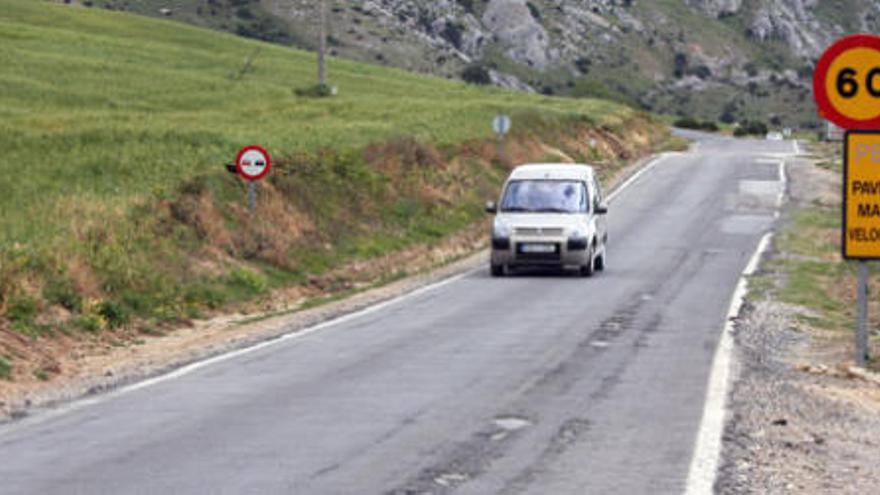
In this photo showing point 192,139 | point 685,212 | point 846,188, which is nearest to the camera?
point 846,188

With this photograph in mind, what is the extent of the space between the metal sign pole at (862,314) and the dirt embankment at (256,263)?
729cm

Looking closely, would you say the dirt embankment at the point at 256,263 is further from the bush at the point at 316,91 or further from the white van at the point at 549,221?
the bush at the point at 316,91

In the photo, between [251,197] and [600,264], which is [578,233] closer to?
[600,264]

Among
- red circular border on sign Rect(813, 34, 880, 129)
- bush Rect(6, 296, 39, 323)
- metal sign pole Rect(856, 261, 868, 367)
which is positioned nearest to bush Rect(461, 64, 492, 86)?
bush Rect(6, 296, 39, 323)

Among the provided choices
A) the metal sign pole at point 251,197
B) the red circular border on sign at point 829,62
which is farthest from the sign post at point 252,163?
the red circular border on sign at point 829,62

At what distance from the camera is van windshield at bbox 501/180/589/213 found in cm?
2981

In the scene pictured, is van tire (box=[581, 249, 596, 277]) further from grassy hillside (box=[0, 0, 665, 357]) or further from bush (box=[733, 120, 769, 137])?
bush (box=[733, 120, 769, 137])

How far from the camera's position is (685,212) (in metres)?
44.5

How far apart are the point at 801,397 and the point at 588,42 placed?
16194 cm

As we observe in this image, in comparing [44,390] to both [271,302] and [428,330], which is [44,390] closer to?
[428,330]

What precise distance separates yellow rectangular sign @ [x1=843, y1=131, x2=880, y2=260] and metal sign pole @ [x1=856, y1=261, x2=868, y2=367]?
1.13ft

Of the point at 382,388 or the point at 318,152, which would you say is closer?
the point at 382,388

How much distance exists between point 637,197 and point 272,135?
47.6ft

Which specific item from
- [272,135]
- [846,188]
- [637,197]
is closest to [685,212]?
[637,197]
